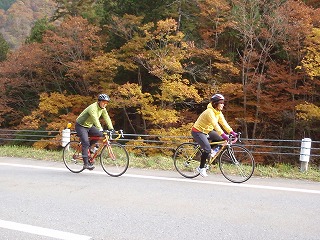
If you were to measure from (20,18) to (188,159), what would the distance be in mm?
49451

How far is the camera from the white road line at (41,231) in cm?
397

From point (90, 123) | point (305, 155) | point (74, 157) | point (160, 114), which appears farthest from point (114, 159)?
point (160, 114)

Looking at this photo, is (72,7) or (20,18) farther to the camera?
(20,18)

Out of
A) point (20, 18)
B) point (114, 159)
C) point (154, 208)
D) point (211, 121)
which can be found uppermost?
point (20, 18)

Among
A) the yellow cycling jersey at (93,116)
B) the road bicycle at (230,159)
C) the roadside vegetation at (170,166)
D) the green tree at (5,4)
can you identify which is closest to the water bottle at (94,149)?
the yellow cycling jersey at (93,116)

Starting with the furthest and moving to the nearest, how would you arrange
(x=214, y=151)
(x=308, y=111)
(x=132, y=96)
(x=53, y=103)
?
(x=53, y=103), (x=132, y=96), (x=308, y=111), (x=214, y=151)

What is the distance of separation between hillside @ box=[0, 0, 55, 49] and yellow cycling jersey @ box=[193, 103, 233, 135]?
1731 inches

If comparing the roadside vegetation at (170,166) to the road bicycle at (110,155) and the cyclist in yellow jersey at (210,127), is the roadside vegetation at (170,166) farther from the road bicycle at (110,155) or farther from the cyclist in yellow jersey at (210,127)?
the road bicycle at (110,155)

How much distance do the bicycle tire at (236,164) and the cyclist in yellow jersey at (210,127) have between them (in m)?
0.34

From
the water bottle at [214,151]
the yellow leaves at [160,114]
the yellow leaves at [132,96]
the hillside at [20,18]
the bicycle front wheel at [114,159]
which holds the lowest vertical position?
the bicycle front wheel at [114,159]

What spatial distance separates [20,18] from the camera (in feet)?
161

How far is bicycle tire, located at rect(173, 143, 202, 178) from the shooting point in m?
7.36

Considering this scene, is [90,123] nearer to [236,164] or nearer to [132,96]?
[236,164]

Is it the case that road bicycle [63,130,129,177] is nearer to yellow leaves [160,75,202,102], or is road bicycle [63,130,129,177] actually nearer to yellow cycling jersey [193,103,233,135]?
yellow cycling jersey [193,103,233,135]
